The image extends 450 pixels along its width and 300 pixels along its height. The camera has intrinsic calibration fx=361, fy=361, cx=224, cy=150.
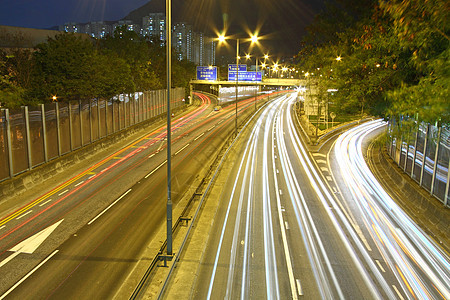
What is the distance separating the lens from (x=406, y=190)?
2202 cm

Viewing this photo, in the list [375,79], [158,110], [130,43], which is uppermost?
[130,43]

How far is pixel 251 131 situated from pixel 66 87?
25.8m

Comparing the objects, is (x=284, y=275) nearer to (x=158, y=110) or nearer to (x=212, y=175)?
(x=212, y=175)

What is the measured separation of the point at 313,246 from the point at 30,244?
1145 centimetres

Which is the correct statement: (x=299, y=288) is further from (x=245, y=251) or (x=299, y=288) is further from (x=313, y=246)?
(x=313, y=246)

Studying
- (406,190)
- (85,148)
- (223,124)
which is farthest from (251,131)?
(406,190)

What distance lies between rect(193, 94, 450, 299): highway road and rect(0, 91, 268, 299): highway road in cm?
319

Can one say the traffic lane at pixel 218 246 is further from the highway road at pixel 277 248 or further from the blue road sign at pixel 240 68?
the blue road sign at pixel 240 68

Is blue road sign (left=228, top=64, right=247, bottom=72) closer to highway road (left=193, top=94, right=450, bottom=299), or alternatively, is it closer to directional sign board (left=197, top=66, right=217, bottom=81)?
directional sign board (left=197, top=66, right=217, bottom=81)

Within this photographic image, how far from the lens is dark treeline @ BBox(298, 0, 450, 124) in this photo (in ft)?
39.7

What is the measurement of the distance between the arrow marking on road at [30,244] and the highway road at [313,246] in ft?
22.6

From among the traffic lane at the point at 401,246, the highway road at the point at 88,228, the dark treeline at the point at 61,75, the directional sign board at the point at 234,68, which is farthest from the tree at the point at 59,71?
the directional sign board at the point at 234,68

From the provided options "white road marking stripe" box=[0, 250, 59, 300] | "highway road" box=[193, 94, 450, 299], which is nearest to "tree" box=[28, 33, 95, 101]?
"highway road" box=[193, 94, 450, 299]

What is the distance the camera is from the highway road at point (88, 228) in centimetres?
1187
